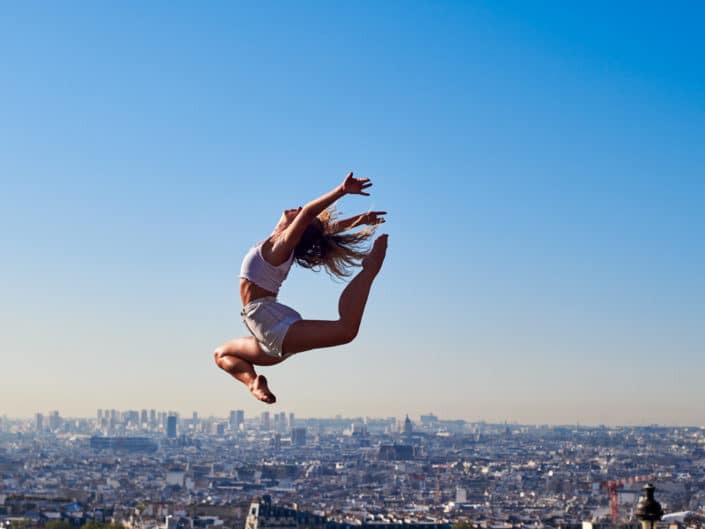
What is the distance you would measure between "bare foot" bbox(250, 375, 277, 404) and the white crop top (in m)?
0.24

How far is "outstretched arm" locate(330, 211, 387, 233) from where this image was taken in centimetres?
419

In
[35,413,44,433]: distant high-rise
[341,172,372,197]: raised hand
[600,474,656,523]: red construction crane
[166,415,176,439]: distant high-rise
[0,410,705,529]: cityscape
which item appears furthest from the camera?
[35,413,44,433]: distant high-rise

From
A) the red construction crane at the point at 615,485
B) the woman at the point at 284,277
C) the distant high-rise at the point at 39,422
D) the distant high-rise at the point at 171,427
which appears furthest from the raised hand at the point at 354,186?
the distant high-rise at the point at 39,422

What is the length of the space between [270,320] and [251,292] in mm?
96

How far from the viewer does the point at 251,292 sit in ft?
13.1

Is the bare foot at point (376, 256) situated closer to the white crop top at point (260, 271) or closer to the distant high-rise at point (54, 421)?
the white crop top at point (260, 271)

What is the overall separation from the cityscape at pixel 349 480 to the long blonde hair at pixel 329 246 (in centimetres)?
2849

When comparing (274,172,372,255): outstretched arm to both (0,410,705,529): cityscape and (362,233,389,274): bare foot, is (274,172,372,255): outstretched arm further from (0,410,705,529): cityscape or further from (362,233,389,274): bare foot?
(0,410,705,529): cityscape

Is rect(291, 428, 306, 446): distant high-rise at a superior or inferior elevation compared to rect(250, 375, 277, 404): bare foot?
superior

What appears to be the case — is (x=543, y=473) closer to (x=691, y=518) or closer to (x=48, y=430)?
(x=691, y=518)

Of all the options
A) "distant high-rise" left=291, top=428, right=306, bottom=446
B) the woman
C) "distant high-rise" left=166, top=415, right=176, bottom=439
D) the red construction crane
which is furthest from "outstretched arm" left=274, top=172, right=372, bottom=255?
"distant high-rise" left=166, top=415, right=176, bottom=439

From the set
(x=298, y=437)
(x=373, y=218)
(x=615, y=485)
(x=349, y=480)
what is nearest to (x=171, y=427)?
(x=298, y=437)

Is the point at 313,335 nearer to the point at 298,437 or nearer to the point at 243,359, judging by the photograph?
the point at 243,359

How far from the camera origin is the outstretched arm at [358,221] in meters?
4.19
